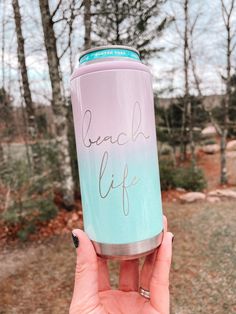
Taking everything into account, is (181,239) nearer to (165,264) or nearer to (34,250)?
(34,250)

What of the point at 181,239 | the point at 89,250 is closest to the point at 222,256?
the point at 181,239

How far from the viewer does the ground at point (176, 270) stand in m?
2.31

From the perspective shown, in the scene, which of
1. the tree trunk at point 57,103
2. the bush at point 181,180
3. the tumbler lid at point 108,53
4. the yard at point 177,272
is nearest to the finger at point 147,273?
the tumbler lid at point 108,53

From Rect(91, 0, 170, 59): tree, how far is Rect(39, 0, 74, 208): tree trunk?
2.11 feet

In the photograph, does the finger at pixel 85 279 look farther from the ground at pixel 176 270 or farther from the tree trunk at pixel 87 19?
the tree trunk at pixel 87 19

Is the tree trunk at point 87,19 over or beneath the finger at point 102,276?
over

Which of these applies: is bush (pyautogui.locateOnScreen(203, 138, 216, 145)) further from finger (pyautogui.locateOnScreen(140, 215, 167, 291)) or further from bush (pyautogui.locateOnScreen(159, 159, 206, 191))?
finger (pyautogui.locateOnScreen(140, 215, 167, 291))

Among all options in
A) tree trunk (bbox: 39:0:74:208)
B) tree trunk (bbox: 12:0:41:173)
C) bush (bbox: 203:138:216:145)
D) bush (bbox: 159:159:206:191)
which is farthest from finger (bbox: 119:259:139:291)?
bush (bbox: 203:138:216:145)

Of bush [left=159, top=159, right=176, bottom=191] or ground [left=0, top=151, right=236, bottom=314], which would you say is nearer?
ground [left=0, top=151, right=236, bottom=314]

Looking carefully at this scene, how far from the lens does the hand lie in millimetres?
819

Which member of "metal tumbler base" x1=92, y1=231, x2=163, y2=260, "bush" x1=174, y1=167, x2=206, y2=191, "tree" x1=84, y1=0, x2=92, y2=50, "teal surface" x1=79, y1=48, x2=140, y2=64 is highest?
"tree" x1=84, y1=0, x2=92, y2=50

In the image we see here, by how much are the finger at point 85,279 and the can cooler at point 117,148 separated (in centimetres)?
5

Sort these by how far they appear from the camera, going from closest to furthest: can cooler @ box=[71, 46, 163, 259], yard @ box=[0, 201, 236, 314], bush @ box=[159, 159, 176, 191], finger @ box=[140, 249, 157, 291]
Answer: can cooler @ box=[71, 46, 163, 259] < finger @ box=[140, 249, 157, 291] < yard @ box=[0, 201, 236, 314] < bush @ box=[159, 159, 176, 191]

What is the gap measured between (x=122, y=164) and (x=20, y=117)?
6.03 metres
